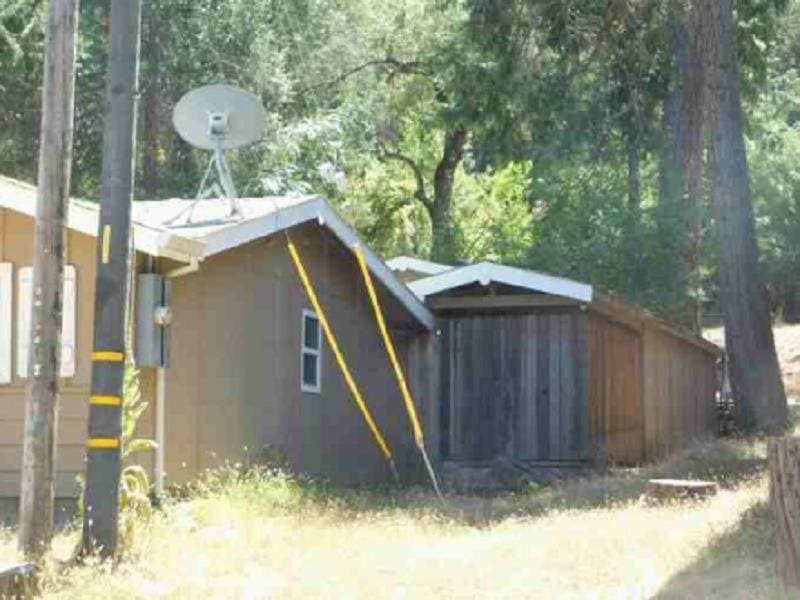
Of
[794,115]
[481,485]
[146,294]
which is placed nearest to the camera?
[146,294]

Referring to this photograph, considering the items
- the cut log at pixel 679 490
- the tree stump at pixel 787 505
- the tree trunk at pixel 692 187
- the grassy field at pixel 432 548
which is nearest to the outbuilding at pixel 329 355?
the grassy field at pixel 432 548

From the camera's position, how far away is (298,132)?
25516 millimetres

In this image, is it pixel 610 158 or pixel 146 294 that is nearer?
pixel 146 294

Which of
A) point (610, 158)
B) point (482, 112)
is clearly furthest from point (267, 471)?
point (610, 158)

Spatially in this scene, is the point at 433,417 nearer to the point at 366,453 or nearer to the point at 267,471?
the point at 366,453

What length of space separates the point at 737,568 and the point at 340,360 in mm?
7988

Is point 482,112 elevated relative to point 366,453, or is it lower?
elevated

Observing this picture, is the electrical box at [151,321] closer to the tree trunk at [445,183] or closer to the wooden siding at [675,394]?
the wooden siding at [675,394]

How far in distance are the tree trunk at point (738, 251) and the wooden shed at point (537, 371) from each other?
4.35 ft

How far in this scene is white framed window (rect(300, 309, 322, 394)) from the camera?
14.9 meters

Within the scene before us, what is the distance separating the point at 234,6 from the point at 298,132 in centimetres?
299

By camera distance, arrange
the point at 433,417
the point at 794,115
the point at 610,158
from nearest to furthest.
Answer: the point at 433,417 < the point at 610,158 < the point at 794,115

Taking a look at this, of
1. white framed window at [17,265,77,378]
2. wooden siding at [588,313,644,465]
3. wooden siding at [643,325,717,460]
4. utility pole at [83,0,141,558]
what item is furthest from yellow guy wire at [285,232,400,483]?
utility pole at [83,0,141,558]

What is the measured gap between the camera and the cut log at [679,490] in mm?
11523
